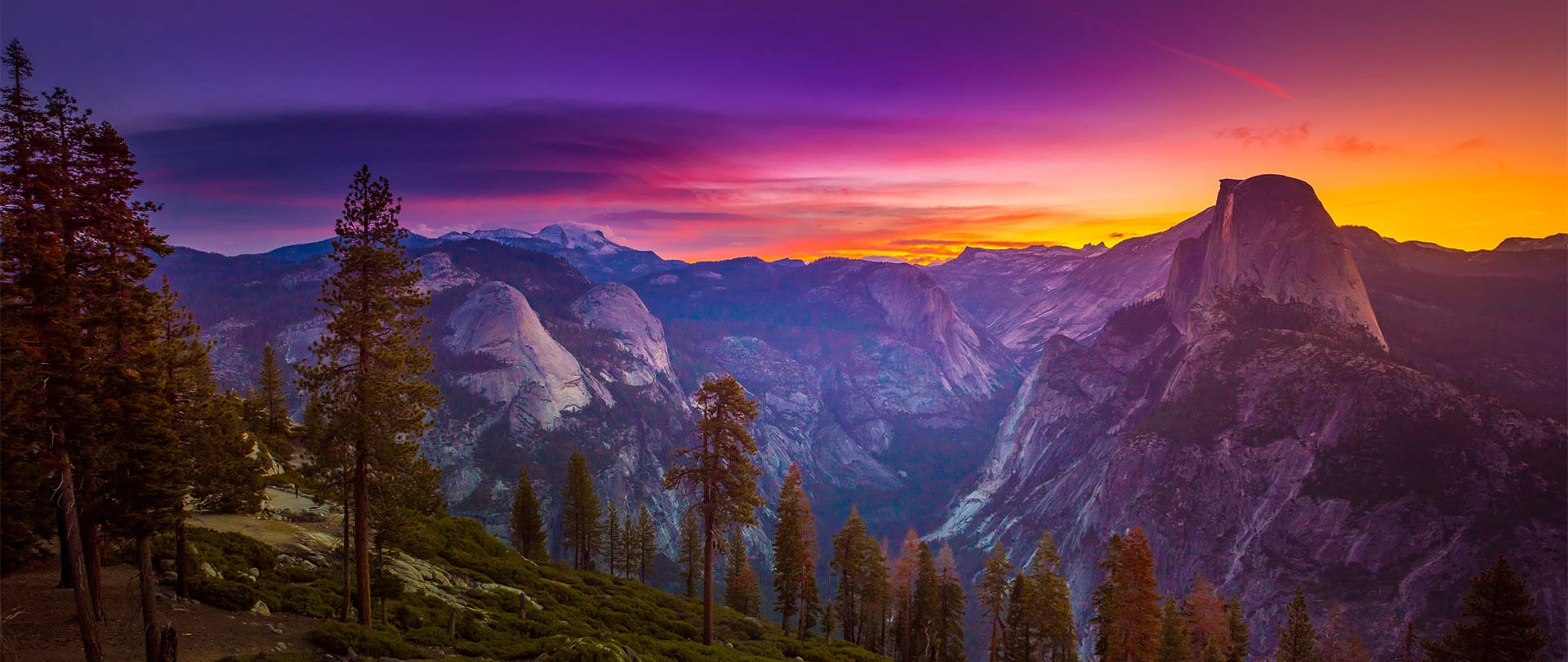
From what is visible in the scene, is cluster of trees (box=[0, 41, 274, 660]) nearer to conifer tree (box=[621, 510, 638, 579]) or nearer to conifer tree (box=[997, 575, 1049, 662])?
conifer tree (box=[997, 575, 1049, 662])

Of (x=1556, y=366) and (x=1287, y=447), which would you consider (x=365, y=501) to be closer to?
(x=1287, y=447)

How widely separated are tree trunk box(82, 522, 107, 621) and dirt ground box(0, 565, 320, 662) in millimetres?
628

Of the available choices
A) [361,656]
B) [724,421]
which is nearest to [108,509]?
[361,656]

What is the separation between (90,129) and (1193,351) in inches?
7052

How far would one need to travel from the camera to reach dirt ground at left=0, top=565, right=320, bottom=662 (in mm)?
18734

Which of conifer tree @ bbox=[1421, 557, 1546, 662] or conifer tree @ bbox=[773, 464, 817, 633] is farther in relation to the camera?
conifer tree @ bbox=[773, 464, 817, 633]

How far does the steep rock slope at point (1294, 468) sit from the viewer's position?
93812 mm

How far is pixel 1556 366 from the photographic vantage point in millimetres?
145250

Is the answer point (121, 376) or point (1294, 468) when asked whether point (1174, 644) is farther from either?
point (1294, 468)

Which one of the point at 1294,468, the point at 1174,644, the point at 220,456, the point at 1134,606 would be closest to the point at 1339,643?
the point at 1174,644

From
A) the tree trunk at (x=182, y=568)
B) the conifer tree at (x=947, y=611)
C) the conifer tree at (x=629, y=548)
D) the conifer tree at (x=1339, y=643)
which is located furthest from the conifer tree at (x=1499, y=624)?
the conifer tree at (x=629, y=548)

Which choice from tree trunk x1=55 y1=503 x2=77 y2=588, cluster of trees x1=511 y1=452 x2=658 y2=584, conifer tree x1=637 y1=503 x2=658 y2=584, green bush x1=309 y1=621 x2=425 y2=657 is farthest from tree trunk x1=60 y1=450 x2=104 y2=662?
conifer tree x1=637 y1=503 x2=658 y2=584

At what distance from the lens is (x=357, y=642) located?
2125cm

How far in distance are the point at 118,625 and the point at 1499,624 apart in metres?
66.2
